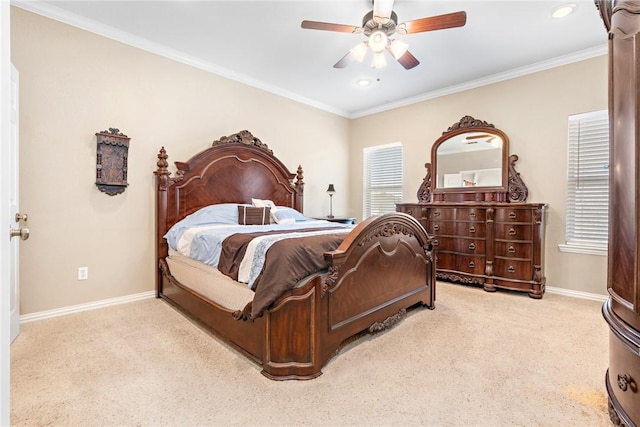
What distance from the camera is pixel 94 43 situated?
2840mm

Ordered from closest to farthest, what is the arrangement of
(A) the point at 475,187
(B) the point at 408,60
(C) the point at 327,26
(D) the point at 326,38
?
(C) the point at 327,26
(B) the point at 408,60
(D) the point at 326,38
(A) the point at 475,187

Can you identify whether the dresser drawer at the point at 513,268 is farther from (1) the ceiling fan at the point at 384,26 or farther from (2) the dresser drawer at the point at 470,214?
(1) the ceiling fan at the point at 384,26

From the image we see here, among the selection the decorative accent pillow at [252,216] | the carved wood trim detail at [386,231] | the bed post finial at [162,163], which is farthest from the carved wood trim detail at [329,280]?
the bed post finial at [162,163]

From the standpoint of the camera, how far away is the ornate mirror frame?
374 cm

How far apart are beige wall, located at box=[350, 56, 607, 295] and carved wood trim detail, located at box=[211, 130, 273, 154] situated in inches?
103

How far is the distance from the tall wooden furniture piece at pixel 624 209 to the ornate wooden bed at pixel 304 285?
1.27m

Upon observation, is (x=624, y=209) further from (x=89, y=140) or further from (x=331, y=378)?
(x=89, y=140)

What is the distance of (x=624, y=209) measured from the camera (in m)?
1.15

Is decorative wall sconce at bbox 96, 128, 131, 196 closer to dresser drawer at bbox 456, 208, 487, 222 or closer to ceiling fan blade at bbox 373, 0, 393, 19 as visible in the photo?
ceiling fan blade at bbox 373, 0, 393, 19

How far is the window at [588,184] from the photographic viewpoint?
10.6 ft

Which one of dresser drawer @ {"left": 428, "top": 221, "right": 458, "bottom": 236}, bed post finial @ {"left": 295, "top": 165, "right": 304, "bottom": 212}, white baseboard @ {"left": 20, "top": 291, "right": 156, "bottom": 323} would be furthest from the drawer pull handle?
bed post finial @ {"left": 295, "top": 165, "right": 304, "bottom": 212}

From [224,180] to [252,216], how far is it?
2.17 ft

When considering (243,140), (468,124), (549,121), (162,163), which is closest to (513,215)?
(549,121)

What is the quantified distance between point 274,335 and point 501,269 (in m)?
2.96
